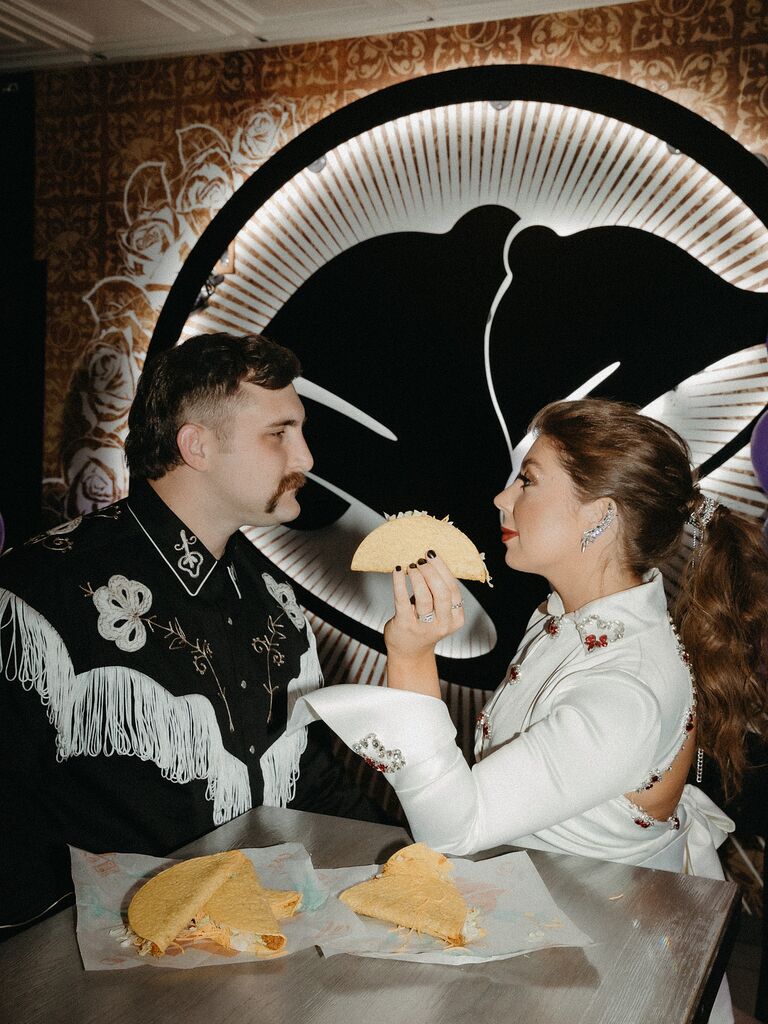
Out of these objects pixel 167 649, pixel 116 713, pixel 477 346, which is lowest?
pixel 116 713

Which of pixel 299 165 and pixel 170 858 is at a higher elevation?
pixel 299 165

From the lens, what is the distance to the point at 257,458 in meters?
2.16

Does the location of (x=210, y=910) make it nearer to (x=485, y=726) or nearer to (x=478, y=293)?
(x=485, y=726)

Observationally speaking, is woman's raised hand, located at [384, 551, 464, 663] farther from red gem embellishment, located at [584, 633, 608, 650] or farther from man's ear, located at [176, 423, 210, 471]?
man's ear, located at [176, 423, 210, 471]

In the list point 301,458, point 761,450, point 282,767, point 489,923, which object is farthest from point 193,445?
point 761,450

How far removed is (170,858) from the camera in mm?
1269

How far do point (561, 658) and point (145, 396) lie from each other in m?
1.28

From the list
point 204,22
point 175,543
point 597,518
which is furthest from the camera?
point 204,22

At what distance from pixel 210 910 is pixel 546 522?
0.94m

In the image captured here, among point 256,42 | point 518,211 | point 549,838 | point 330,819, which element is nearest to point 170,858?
point 330,819

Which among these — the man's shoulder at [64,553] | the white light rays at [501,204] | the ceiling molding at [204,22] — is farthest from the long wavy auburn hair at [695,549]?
the ceiling molding at [204,22]

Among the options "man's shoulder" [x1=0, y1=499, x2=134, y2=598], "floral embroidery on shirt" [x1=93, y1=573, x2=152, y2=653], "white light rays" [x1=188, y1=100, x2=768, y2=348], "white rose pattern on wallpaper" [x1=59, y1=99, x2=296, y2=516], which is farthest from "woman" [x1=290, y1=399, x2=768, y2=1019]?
"white rose pattern on wallpaper" [x1=59, y1=99, x2=296, y2=516]

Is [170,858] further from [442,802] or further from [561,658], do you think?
[561,658]

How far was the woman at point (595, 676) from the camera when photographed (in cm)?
125
